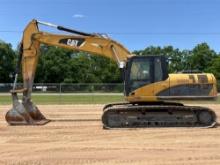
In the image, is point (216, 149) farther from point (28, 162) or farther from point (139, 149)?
point (28, 162)

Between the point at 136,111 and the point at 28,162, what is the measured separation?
655 cm

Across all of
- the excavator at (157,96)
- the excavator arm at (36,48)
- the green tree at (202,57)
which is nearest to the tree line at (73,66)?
A: the green tree at (202,57)

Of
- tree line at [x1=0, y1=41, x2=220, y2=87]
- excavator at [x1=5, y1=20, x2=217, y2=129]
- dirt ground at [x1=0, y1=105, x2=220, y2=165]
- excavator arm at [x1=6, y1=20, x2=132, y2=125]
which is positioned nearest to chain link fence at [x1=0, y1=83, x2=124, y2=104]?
excavator arm at [x1=6, y1=20, x2=132, y2=125]

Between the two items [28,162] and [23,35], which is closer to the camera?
[28,162]

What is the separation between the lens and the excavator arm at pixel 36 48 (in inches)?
701

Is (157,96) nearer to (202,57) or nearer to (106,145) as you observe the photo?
(106,145)

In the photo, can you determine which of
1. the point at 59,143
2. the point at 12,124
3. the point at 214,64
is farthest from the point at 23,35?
the point at 214,64

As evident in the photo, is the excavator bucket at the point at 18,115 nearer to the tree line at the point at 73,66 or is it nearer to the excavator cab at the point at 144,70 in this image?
the excavator cab at the point at 144,70

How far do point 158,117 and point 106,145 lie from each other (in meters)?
4.14

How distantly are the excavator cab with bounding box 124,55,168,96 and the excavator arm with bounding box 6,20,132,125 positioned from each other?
3.46 ft

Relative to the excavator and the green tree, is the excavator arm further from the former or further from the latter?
the green tree

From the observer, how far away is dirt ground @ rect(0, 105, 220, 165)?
10938 mm

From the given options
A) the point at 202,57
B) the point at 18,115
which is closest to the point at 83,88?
the point at 18,115

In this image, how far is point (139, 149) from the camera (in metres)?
12.2
